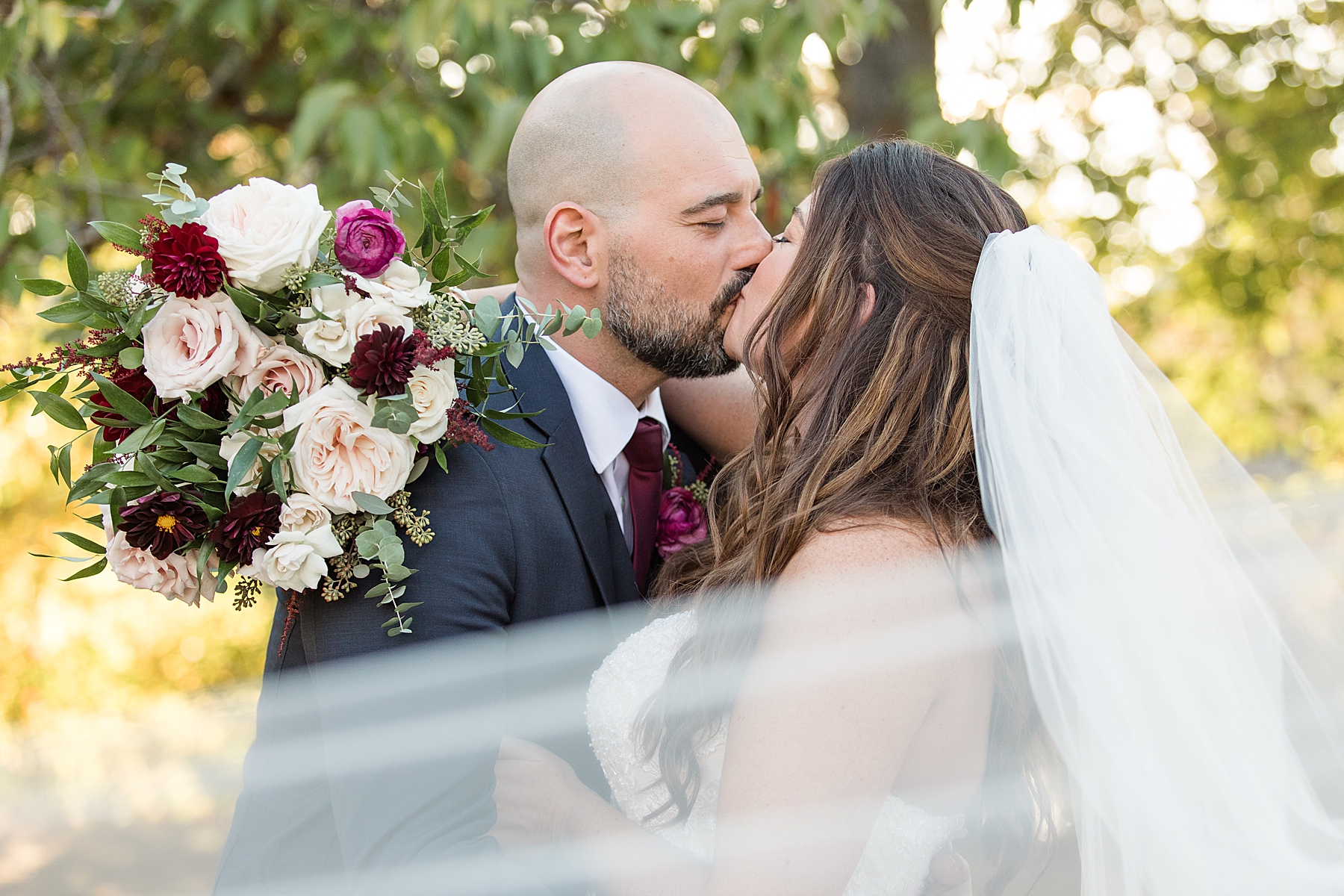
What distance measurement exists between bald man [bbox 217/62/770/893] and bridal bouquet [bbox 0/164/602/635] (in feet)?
0.61

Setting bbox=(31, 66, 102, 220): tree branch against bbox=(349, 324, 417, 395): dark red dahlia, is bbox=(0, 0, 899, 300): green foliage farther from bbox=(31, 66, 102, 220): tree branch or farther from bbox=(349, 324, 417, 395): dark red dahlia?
bbox=(349, 324, 417, 395): dark red dahlia

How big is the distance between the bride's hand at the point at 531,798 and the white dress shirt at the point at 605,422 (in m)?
0.64

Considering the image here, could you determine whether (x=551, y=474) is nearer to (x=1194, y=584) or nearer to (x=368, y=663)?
(x=368, y=663)

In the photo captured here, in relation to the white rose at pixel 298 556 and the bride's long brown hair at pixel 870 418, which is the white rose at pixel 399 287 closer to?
the white rose at pixel 298 556

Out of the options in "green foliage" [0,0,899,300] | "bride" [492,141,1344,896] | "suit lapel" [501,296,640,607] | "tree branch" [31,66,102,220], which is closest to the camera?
"bride" [492,141,1344,896]

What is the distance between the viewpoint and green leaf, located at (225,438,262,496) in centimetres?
181

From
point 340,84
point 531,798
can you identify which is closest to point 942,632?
point 531,798

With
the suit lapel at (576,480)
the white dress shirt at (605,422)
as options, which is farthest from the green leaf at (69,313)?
the white dress shirt at (605,422)

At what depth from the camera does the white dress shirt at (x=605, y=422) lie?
2.65 m

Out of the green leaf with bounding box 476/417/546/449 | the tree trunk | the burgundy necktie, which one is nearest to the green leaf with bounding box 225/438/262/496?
the green leaf with bounding box 476/417/546/449

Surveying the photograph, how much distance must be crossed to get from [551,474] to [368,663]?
0.59m

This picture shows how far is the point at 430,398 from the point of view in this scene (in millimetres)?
1946

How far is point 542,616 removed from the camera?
2.32 meters

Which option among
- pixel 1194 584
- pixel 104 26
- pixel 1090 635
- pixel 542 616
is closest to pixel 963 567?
pixel 1090 635
